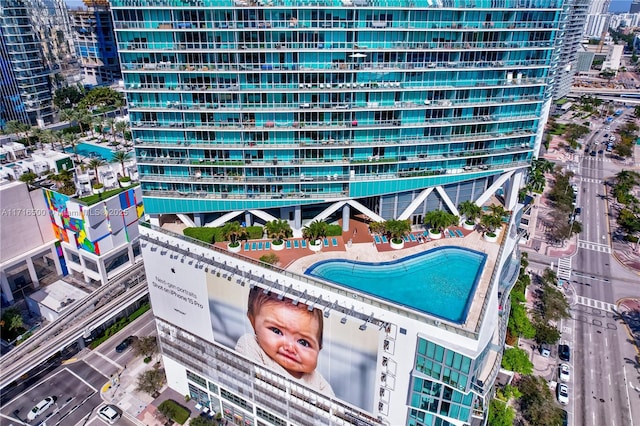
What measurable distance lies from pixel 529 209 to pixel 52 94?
174 m

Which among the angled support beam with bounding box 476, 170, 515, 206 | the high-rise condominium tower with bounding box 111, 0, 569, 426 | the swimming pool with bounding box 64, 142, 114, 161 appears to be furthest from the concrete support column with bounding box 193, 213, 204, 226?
the angled support beam with bounding box 476, 170, 515, 206

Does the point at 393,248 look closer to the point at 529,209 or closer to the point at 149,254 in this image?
the point at 149,254

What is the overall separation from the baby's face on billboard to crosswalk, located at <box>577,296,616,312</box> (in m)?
64.4

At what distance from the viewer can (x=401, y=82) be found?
64.1 m

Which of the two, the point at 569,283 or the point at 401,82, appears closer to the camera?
the point at 401,82

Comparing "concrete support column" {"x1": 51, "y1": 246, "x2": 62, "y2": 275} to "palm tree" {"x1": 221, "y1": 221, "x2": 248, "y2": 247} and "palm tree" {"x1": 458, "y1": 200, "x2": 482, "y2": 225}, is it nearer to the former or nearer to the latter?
"palm tree" {"x1": 221, "y1": 221, "x2": 248, "y2": 247}

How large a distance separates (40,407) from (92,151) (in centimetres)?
6342

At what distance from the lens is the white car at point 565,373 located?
7081 centimetres

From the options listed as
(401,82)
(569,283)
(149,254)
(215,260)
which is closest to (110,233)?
(149,254)

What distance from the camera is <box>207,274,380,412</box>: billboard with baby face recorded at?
5047 cm

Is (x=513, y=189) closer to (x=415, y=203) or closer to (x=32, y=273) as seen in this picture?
(x=415, y=203)

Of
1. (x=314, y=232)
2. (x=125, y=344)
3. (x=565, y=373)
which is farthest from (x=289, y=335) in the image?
(x=565, y=373)

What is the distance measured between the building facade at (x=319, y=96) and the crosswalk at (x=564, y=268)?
4131 cm

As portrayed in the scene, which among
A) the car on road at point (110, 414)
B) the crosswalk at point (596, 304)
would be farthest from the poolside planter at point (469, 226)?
the car on road at point (110, 414)
